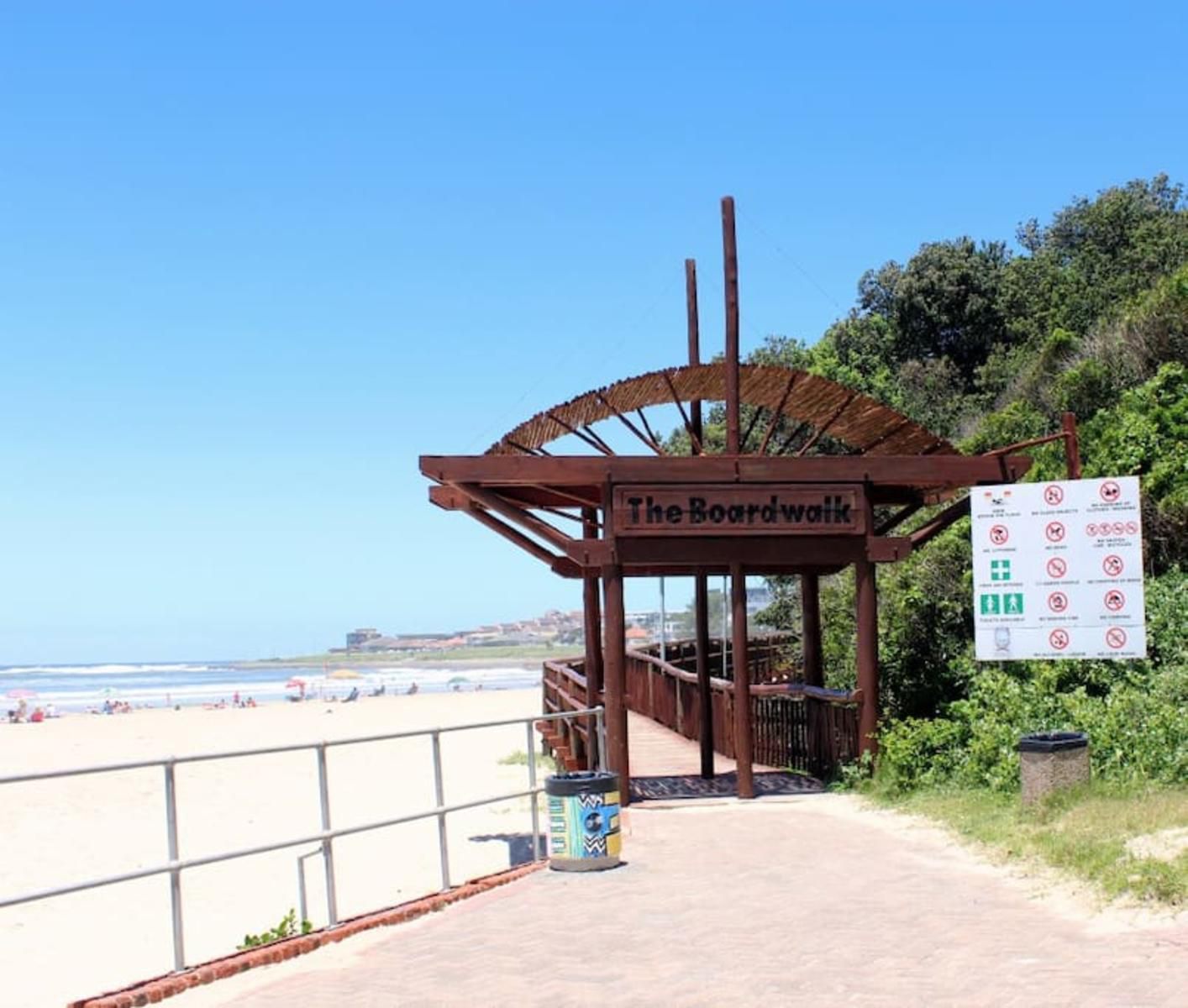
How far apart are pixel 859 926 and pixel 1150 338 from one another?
17782 mm

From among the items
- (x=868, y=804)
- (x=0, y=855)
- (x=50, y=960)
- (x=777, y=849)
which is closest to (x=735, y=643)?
(x=868, y=804)

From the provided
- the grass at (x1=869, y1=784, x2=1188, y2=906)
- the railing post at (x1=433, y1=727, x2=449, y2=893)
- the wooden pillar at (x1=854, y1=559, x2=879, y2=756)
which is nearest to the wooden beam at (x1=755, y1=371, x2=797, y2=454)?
the wooden pillar at (x1=854, y1=559, x2=879, y2=756)

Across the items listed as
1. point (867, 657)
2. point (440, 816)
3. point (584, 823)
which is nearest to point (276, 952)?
point (440, 816)

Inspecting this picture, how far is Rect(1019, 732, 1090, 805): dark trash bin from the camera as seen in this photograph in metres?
10.9

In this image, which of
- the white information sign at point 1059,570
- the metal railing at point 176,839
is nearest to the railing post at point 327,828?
the metal railing at point 176,839

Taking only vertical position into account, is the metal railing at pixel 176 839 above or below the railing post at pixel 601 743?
above

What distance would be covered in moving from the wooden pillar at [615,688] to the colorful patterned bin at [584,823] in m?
3.08

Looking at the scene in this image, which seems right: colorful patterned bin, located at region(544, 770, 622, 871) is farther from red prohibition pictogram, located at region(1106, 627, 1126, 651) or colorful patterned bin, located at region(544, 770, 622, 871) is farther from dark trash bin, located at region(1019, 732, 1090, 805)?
red prohibition pictogram, located at region(1106, 627, 1126, 651)

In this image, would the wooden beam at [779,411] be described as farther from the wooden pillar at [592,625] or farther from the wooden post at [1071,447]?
the wooden post at [1071,447]

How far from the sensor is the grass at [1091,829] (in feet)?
27.1

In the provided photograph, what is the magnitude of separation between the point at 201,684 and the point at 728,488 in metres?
104

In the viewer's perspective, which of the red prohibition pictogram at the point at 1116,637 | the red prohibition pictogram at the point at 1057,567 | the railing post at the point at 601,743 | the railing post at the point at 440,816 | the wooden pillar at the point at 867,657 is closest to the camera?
the railing post at the point at 440,816

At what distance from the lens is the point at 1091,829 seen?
9.73m

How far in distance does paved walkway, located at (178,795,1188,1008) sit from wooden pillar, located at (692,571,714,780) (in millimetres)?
4939
